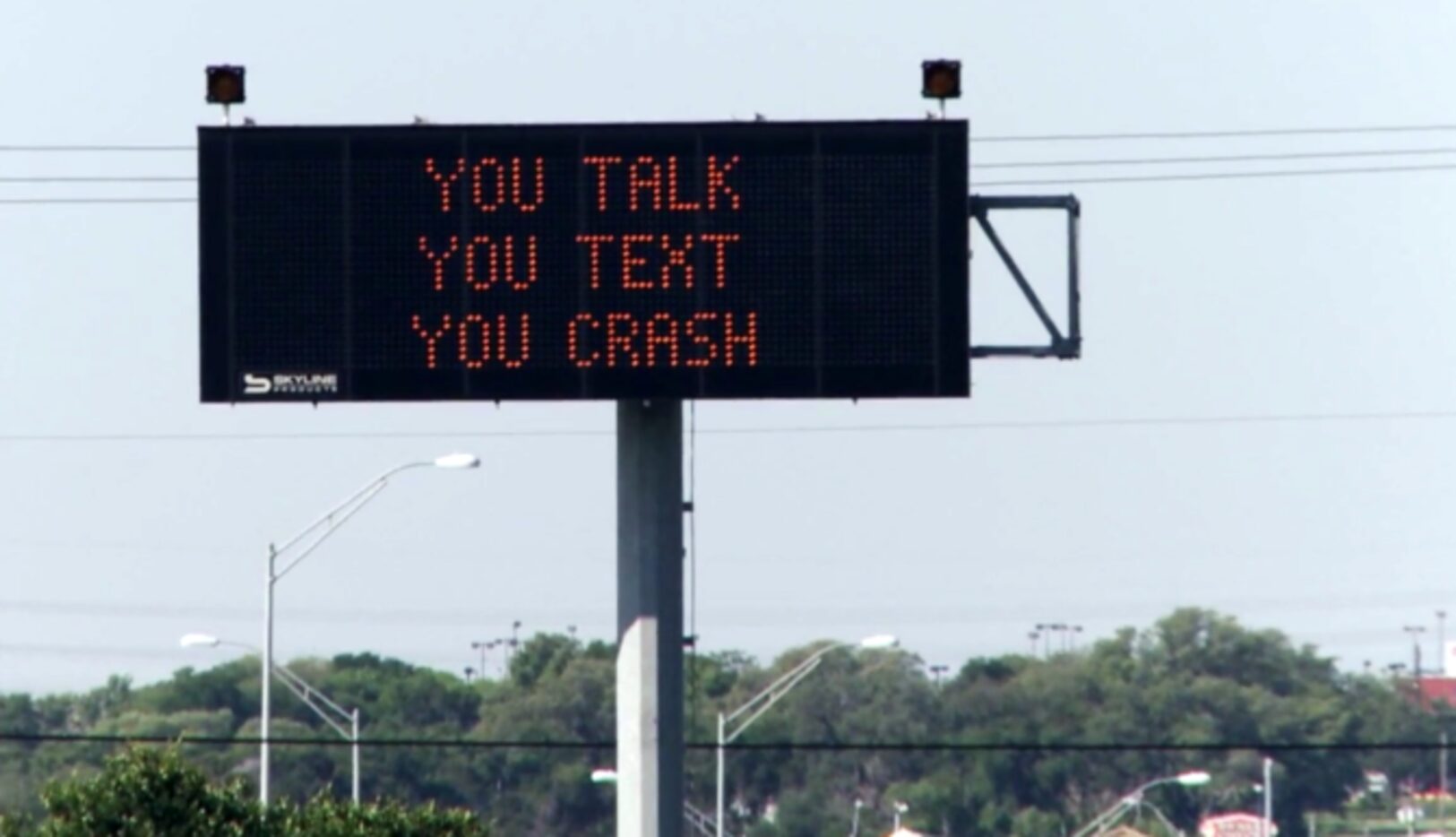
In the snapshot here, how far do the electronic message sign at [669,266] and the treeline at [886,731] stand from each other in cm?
5188

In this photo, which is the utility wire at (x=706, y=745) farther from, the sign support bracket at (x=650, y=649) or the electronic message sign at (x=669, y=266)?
the electronic message sign at (x=669, y=266)

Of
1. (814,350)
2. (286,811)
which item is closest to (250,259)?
(814,350)

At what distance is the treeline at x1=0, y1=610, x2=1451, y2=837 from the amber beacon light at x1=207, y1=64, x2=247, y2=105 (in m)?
51.7

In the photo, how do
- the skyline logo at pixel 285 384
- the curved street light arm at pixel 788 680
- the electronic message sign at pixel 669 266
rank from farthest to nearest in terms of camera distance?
1. the curved street light arm at pixel 788 680
2. the skyline logo at pixel 285 384
3. the electronic message sign at pixel 669 266

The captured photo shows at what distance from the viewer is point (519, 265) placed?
1983 cm

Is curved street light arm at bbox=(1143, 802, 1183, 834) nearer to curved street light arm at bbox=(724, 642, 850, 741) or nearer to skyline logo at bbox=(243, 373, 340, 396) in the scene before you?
curved street light arm at bbox=(724, 642, 850, 741)

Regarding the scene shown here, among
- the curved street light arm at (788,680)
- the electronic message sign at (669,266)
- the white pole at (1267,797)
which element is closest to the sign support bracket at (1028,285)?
the electronic message sign at (669,266)

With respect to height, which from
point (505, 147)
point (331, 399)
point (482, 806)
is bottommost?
point (482, 806)

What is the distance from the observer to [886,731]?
76500 mm

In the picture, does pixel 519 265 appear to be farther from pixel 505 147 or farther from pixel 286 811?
pixel 286 811

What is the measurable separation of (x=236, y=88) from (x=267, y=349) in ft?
6.12

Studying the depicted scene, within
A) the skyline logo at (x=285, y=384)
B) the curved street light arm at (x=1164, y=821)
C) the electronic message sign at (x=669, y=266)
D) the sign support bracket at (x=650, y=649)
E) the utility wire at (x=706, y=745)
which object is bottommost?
the curved street light arm at (x=1164, y=821)

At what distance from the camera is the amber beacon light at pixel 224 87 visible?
20.5 metres

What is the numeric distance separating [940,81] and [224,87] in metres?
4.91
